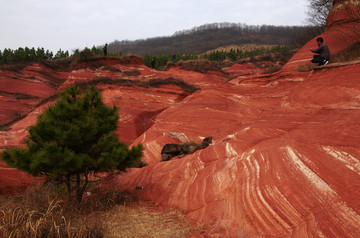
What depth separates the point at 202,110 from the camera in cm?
1232

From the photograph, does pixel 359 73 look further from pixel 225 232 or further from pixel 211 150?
pixel 225 232

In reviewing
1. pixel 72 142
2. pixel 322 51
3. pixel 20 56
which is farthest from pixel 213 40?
pixel 72 142

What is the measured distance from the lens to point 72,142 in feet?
19.8

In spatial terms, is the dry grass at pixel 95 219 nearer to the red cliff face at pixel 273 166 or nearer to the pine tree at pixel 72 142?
the red cliff face at pixel 273 166

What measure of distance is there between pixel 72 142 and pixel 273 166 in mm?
4269

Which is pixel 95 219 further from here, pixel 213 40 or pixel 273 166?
pixel 213 40

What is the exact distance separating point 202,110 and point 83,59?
18851 millimetres

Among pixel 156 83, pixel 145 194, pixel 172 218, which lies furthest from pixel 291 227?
pixel 156 83

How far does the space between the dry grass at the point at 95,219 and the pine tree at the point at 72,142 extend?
0.66 m

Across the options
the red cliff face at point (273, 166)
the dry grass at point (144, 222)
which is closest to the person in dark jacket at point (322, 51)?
the red cliff face at point (273, 166)

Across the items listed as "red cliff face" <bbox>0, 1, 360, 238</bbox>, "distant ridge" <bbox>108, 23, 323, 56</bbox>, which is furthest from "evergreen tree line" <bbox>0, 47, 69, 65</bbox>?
"distant ridge" <bbox>108, 23, 323, 56</bbox>

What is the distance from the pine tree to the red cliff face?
1497mm

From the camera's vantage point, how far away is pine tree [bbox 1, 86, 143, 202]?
5.78 meters

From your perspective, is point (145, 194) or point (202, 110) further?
point (202, 110)
